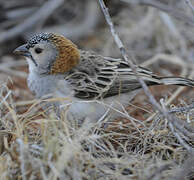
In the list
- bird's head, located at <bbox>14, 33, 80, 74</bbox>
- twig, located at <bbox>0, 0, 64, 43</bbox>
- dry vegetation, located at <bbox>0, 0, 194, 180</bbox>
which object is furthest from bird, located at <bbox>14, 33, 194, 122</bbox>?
twig, located at <bbox>0, 0, 64, 43</bbox>

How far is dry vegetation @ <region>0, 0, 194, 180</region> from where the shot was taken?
3236 millimetres

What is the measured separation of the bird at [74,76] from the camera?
476 cm

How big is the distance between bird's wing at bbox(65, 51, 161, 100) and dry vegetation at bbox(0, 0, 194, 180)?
12.5 inches

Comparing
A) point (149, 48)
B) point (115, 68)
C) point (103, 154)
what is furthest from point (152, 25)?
point (103, 154)

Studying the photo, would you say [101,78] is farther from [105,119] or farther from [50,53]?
[105,119]

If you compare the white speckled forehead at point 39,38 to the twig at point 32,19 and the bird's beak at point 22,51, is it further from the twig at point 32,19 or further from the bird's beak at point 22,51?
the twig at point 32,19

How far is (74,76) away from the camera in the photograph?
482 cm

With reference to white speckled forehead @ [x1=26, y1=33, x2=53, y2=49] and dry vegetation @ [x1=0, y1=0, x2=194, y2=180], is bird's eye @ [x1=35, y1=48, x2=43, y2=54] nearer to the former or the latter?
white speckled forehead @ [x1=26, y1=33, x2=53, y2=49]

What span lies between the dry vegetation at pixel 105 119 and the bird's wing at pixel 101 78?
1.05ft

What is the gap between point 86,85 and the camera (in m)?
4.78

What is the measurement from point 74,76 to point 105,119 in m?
0.89

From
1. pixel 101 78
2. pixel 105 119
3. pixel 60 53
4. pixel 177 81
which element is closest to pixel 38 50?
pixel 60 53

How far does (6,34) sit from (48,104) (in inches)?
166

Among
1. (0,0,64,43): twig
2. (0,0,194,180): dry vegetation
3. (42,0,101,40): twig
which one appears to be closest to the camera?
(0,0,194,180): dry vegetation
